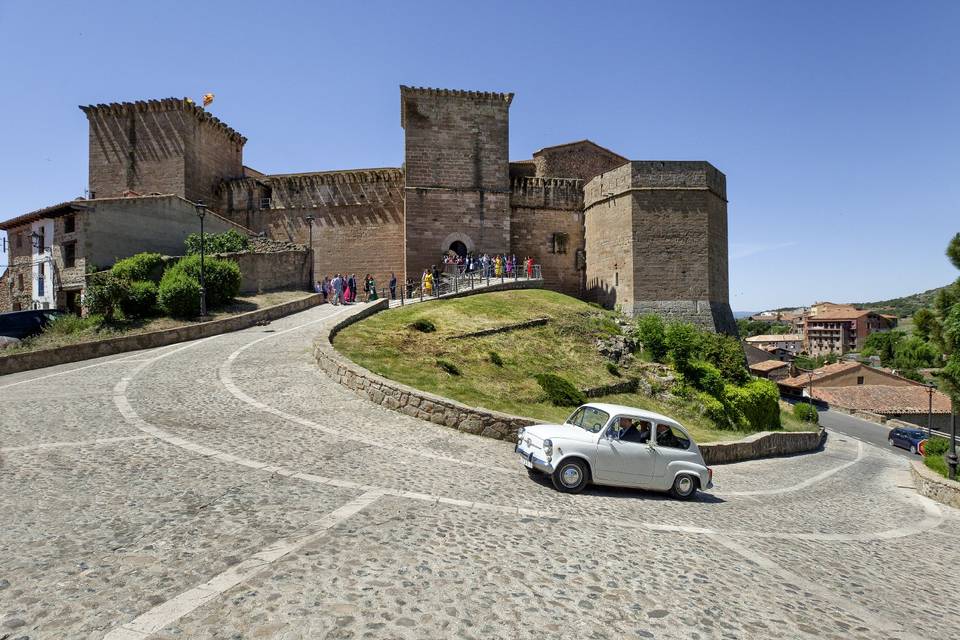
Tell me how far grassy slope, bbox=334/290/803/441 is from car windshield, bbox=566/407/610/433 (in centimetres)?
291

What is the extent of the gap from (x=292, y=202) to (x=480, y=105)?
44.0 feet

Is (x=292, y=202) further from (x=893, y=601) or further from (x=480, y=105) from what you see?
(x=893, y=601)

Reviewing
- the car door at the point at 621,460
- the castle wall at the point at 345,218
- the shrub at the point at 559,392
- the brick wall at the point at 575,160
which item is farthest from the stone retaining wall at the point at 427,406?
the brick wall at the point at 575,160

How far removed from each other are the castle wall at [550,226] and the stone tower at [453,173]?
1.46 m

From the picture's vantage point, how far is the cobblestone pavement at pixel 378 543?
11.5 ft

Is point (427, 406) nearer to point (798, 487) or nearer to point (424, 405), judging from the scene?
point (424, 405)

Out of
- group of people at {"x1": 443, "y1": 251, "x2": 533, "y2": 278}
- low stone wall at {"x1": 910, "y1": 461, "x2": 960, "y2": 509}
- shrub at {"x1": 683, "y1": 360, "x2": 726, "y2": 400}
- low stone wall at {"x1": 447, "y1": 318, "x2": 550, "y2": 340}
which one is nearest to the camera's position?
low stone wall at {"x1": 910, "y1": 461, "x2": 960, "y2": 509}

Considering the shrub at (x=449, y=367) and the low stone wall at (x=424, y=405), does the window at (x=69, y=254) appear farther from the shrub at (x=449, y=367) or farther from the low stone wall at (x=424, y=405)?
the shrub at (x=449, y=367)

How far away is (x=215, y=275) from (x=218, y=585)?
2056 cm

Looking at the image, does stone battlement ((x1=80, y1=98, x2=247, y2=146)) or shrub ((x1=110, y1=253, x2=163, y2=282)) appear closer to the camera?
shrub ((x1=110, y1=253, x2=163, y2=282))

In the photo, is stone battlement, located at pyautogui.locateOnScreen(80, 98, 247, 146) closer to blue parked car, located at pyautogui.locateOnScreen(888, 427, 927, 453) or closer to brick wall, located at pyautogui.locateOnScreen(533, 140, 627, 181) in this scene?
brick wall, located at pyautogui.locateOnScreen(533, 140, 627, 181)

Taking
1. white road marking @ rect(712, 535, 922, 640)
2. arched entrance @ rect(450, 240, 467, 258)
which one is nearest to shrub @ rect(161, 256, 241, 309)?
arched entrance @ rect(450, 240, 467, 258)

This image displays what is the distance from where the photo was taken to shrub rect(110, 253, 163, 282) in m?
21.2

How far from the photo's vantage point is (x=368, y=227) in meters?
32.0
